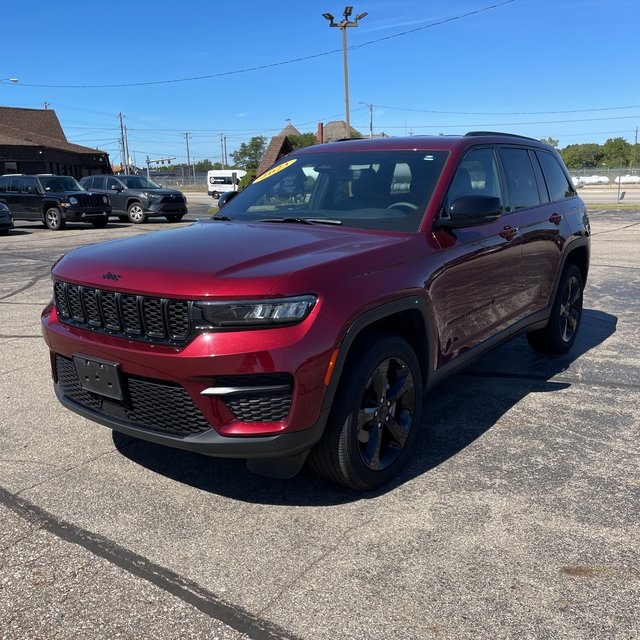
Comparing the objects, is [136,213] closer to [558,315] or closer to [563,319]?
[563,319]

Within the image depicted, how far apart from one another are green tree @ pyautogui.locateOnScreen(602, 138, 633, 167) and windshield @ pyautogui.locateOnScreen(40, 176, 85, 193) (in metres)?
86.4

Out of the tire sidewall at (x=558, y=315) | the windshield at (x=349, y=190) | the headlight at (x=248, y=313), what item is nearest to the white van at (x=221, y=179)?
the tire sidewall at (x=558, y=315)

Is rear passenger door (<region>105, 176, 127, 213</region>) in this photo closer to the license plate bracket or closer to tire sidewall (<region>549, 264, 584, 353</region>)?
tire sidewall (<region>549, 264, 584, 353</region>)

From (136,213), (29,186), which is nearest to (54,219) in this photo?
(29,186)

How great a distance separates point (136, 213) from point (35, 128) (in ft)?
118

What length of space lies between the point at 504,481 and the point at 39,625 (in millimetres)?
2322

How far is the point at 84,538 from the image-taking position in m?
2.98

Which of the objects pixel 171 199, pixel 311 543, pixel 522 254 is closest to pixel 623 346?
pixel 522 254

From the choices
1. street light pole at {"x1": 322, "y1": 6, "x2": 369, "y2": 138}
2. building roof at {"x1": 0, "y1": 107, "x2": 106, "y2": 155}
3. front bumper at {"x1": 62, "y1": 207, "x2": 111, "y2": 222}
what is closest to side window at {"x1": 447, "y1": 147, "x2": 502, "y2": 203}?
front bumper at {"x1": 62, "y1": 207, "x2": 111, "y2": 222}

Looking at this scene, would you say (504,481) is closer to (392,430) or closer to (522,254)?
(392,430)

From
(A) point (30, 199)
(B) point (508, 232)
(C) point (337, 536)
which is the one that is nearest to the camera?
(C) point (337, 536)

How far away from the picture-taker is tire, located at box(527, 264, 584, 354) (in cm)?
572

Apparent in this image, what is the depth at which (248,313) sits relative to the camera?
9.25ft

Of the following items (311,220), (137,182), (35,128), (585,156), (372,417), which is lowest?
(372,417)
